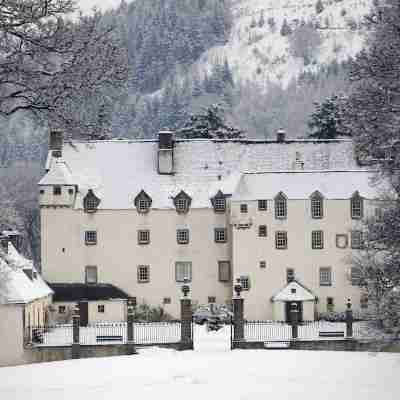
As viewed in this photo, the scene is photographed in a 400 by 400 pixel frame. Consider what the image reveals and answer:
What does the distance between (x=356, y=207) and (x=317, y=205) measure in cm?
210

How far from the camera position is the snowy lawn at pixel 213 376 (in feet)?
91.5

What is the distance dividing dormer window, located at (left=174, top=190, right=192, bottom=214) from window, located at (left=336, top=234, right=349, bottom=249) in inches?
334

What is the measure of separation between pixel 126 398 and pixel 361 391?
23.1 ft

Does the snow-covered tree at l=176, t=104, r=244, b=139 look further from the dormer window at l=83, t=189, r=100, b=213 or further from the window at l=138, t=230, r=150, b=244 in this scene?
the dormer window at l=83, t=189, r=100, b=213

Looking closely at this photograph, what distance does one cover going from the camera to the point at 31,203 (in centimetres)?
7919

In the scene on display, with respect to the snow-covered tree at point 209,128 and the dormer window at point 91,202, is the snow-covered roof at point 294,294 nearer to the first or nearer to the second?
the dormer window at point 91,202

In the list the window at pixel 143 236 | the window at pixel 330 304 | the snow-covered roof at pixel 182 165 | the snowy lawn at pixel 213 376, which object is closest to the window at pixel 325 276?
the window at pixel 330 304

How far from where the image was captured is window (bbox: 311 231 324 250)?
164 ft

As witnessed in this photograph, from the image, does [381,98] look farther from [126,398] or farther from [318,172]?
[318,172]

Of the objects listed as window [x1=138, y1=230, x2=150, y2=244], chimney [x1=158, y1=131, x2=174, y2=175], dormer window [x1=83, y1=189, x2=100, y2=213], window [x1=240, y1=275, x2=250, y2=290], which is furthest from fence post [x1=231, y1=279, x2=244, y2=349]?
chimney [x1=158, y1=131, x2=174, y2=175]

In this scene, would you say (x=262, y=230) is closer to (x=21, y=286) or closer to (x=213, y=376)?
(x=21, y=286)

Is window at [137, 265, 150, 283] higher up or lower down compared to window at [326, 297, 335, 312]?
higher up

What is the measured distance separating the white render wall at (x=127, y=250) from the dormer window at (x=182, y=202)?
294 millimetres

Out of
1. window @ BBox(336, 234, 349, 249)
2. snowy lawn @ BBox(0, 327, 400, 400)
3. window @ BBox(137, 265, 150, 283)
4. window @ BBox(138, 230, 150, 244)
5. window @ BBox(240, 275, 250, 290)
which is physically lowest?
snowy lawn @ BBox(0, 327, 400, 400)
